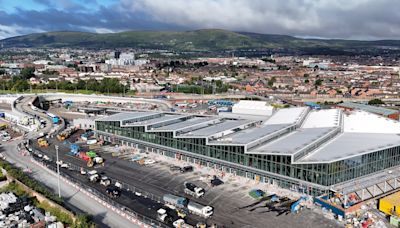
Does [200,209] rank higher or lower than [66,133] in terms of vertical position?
lower

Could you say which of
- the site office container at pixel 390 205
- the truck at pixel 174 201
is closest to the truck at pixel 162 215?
the truck at pixel 174 201

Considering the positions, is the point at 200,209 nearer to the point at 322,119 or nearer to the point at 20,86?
the point at 322,119

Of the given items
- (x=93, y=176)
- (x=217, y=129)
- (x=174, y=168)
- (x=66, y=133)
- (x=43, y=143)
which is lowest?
(x=174, y=168)

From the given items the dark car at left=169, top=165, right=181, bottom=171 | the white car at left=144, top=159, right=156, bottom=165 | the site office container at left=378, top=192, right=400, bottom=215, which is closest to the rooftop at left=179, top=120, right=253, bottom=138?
the dark car at left=169, top=165, right=181, bottom=171

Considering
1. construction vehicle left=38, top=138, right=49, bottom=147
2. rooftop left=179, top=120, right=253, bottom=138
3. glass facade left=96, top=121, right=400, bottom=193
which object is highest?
rooftop left=179, top=120, right=253, bottom=138

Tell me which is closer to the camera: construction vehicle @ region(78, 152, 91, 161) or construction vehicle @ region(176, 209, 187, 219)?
construction vehicle @ region(176, 209, 187, 219)

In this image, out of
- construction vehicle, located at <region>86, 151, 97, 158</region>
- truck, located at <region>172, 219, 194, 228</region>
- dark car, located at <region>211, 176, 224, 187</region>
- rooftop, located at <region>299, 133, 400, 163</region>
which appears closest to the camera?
truck, located at <region>172, 219, 194, 228</region>

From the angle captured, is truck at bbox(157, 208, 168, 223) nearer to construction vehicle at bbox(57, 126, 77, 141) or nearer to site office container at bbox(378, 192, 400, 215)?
site office container at bbox(378, 192, 400, 215)

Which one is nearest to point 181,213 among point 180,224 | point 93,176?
point 180,224
